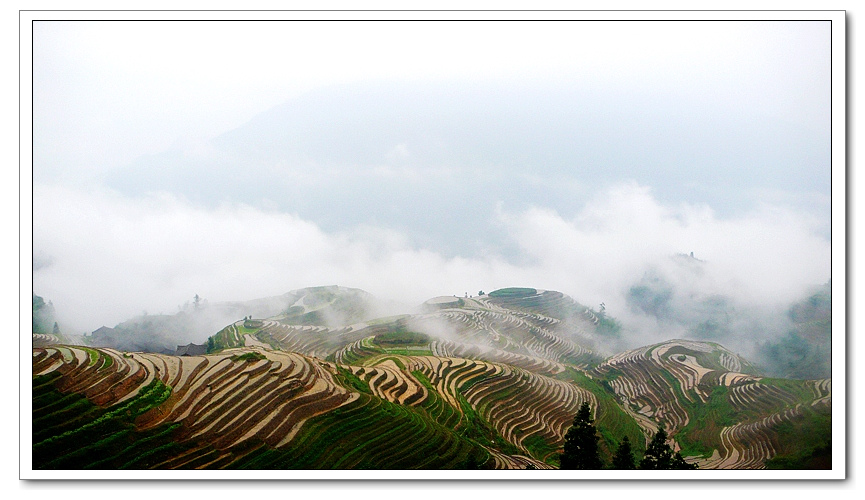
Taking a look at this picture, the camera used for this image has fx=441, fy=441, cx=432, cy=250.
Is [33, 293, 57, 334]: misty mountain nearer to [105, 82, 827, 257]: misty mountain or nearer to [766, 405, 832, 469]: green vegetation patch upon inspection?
[105, 82, 827, 257]: misty mountain

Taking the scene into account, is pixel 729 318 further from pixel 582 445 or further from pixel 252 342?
pixel 252 342

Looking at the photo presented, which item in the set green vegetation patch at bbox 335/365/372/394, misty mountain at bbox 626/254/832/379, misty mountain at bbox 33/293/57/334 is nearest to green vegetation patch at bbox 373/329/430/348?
green vegetation patch at bbox 335/365/372/394

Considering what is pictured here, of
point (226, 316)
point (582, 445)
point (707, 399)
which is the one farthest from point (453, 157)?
point (707, 399)

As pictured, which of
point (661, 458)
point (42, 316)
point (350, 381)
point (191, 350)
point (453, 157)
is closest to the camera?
point (42, 316)

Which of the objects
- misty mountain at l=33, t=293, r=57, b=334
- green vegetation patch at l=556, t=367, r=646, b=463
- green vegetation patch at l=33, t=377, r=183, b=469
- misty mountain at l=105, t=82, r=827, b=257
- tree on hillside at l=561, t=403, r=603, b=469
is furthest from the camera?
misty mountain at l=105, t=82, r=827, b=257

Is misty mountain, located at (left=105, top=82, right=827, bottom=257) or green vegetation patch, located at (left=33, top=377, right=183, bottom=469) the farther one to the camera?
misty mountain, located at (left=105, top=82, right=827, bottom=257)
